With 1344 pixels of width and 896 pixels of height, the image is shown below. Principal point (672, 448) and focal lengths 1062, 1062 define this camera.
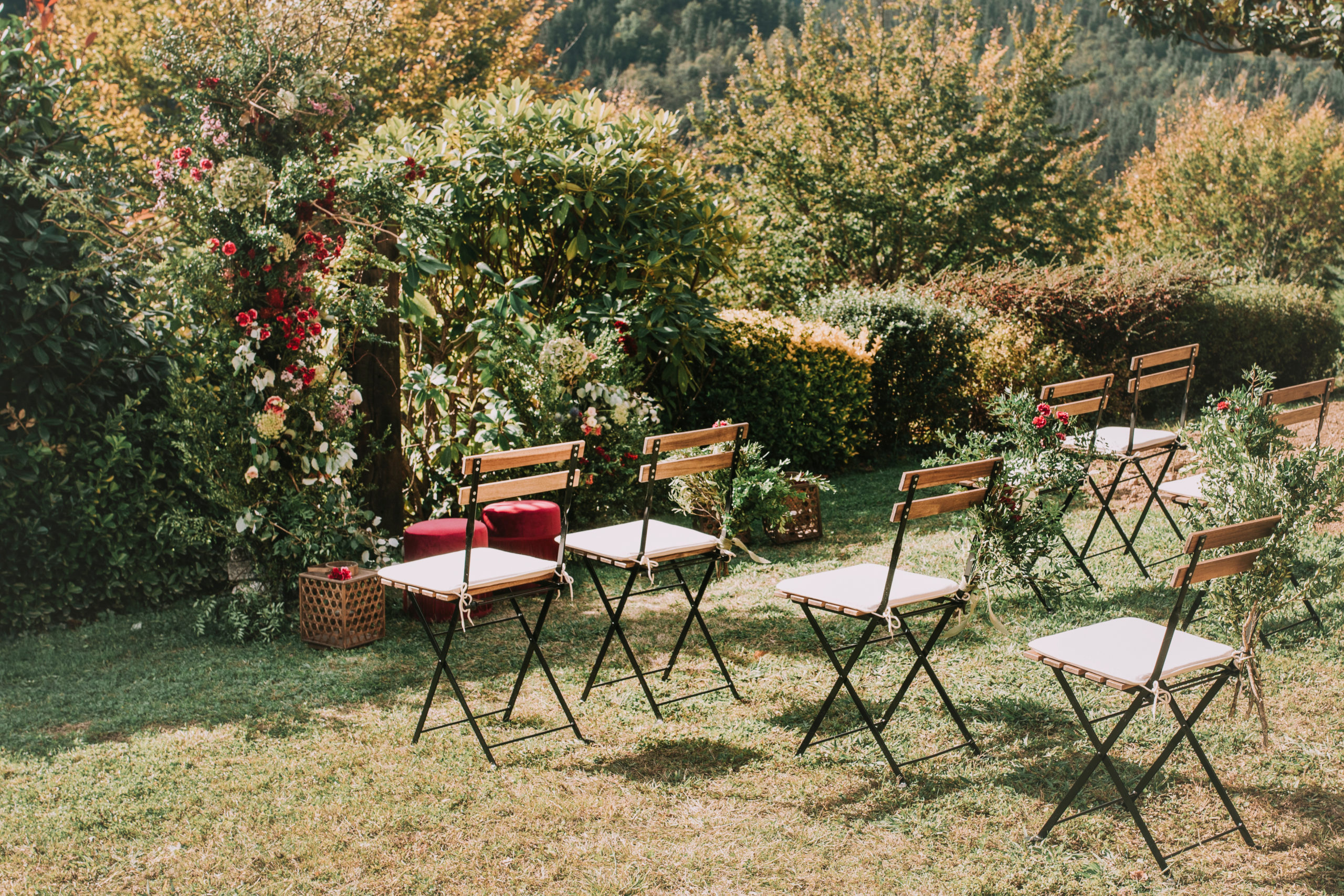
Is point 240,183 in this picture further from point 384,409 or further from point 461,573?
point 461,573

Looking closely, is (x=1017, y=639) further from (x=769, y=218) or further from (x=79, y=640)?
(x=769, y=218)

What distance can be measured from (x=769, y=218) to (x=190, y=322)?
38.2 feet

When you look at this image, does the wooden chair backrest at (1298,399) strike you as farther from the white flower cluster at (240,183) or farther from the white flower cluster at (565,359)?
the white flower cluster at (240,183)

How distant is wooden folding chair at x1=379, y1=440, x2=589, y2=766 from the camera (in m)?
3.72

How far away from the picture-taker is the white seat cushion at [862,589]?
11.8ft

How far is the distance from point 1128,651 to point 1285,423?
7.69 ft

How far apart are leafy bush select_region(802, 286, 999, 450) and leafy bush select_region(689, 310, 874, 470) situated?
2.42 feet

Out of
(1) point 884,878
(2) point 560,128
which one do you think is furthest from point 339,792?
(2) point 560,128

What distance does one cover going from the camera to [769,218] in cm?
1611

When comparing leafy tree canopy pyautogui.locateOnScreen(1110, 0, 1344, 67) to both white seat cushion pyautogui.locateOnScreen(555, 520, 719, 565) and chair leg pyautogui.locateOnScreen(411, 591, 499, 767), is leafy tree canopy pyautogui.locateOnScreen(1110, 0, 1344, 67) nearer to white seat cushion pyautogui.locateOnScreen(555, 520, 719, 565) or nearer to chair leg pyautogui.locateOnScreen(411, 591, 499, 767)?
white seat cushion pyautogui.locateOnScreen(555, 520, 719, 565)

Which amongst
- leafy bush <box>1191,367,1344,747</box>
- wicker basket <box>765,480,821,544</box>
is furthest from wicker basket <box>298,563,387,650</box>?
leafy bush <box>1191,367,1344,747</box>

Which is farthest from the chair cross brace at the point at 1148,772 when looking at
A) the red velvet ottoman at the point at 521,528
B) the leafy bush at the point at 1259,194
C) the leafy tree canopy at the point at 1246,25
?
the leafy bush at the point at 1259,194

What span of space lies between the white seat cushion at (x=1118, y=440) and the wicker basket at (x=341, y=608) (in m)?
3.73

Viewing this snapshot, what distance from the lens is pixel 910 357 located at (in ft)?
33.3
